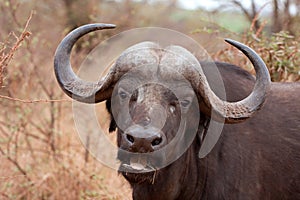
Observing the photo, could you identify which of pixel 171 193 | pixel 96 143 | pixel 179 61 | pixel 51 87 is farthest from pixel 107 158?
pixel 179 61

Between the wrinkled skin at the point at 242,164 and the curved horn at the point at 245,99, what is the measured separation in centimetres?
26

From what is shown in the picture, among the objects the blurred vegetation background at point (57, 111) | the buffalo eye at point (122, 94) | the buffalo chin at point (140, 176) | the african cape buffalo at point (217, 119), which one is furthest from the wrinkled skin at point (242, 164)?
the blurred vegetation background at point (57, 111)

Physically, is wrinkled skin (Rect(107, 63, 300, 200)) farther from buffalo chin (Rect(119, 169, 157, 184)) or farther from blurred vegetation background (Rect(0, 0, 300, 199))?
blurred vegetation background (Rect(0, 0, 300, 199))

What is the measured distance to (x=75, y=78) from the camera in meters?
4.47

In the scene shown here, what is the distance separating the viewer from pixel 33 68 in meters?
7.79

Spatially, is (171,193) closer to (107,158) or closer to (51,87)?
(107,158)

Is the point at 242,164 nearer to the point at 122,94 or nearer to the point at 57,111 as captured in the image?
the point at 122,94

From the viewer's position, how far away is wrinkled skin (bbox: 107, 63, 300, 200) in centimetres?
443

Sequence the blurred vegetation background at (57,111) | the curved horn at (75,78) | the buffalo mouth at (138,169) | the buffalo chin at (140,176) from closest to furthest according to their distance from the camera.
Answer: the buffalo mouth at (138,169) < the buffalo chin at (140,176) < the curved horn at (75,78) < the blurred vegetation background at (57,111)

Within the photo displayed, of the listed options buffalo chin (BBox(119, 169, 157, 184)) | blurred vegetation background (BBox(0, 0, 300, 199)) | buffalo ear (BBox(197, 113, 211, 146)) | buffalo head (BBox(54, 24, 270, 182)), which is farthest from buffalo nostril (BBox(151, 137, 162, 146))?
blurred vegetation background (BBox(0, 0, 300, 199))

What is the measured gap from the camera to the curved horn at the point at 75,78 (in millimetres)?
4363

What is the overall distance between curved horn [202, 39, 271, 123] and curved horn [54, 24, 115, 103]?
2.39 ft

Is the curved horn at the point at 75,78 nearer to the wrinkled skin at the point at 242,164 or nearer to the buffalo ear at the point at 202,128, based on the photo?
the wrinkled skin at the point at 242,164

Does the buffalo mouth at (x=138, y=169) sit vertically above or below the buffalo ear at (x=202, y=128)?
below
